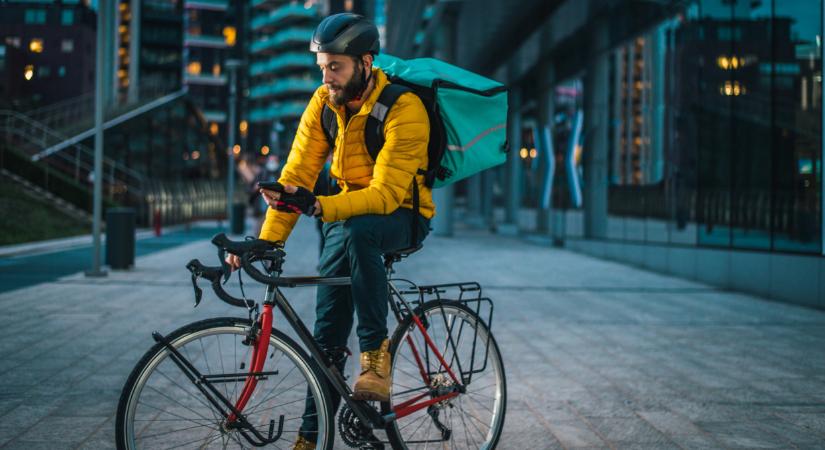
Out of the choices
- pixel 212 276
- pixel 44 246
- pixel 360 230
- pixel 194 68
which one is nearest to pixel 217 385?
pixel 212 276

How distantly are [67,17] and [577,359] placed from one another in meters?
15.0

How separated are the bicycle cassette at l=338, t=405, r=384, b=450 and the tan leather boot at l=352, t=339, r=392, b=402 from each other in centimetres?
13

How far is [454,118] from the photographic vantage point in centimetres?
338

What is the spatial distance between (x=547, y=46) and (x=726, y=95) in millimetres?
11011

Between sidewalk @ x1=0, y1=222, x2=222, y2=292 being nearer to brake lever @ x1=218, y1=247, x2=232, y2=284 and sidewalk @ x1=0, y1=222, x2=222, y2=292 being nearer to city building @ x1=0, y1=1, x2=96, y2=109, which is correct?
city building @ x1=0, y1=1, x2=96, y2=109

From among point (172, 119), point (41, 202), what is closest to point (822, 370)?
point (41, 202)

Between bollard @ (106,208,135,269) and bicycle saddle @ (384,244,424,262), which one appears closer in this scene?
bicycle saddle @ (384,244,424,262)

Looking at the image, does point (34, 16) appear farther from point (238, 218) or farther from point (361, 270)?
point (361, 270)

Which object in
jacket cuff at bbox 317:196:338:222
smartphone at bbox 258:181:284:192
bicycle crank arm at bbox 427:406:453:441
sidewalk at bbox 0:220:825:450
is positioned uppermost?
smartphone at bbox 258:181:284:192

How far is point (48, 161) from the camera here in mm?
25266

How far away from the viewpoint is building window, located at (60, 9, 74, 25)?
17.5 meters

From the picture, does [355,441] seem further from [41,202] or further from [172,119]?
[172,119]

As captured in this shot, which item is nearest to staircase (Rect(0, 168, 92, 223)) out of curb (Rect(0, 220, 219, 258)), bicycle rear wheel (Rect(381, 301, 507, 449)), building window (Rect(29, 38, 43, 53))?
curb (Rect(0, 220, 219, 258))

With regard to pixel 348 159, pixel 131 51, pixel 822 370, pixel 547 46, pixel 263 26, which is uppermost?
pixel 263 26
